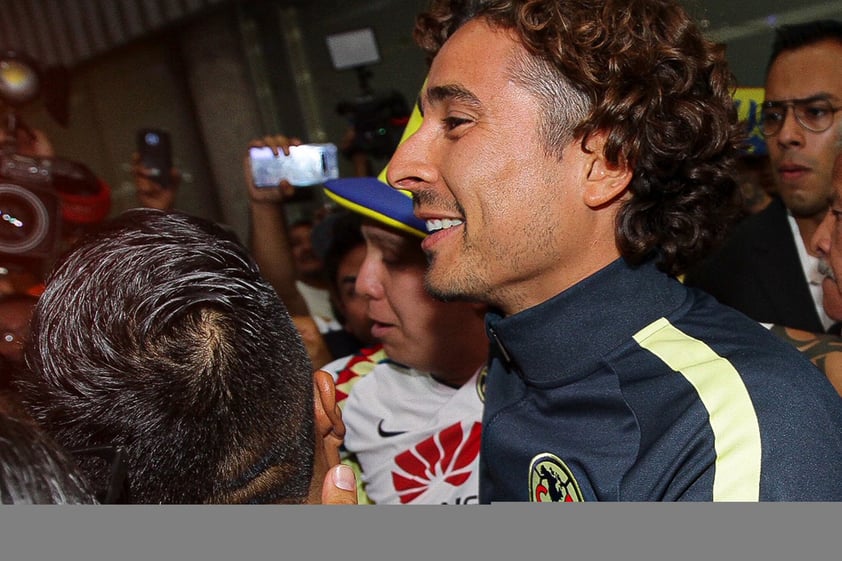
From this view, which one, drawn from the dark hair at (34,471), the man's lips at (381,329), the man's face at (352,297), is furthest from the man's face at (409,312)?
the dark hair at (34,471)

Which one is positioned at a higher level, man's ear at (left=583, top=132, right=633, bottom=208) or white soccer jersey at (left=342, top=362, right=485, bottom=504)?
man's ear at (left=583, top=132, right=633, bottom=208)

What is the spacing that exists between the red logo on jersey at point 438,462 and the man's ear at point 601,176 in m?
0.46

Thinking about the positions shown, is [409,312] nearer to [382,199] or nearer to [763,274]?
[382,199]

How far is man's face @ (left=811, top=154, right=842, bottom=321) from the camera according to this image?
3.35 ft

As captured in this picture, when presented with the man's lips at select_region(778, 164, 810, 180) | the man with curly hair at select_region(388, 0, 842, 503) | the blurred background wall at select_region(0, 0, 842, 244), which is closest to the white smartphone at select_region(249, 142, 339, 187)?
the blurred background wall at select_region(0, 0, 842, 244)

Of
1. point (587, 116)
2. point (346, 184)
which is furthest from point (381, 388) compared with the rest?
point (587, 116)

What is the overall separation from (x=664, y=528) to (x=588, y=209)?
1.79 ft

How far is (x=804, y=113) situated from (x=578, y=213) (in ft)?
1.39

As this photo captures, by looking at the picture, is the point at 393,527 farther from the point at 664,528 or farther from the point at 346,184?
the point at 346,184

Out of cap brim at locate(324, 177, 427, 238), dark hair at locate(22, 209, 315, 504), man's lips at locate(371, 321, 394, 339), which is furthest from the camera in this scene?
man's lips at locate(371, 321, 394, 339)

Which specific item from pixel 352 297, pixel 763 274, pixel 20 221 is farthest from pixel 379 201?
pixel 763 274

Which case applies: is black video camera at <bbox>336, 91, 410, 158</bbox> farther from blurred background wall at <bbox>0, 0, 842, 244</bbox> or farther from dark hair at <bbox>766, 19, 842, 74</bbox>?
dark hair at <bbox>766, 19, 842, 74</bbox>

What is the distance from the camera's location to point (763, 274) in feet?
4.08

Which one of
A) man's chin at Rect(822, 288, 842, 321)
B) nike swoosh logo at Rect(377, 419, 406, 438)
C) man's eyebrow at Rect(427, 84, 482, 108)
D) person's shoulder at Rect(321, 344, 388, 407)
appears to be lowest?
nike swoosh logo at Rect(377, 419, 406, 438)
